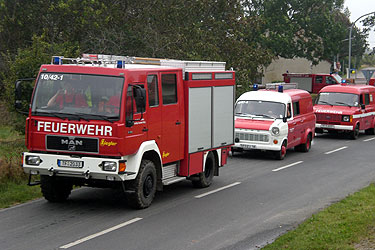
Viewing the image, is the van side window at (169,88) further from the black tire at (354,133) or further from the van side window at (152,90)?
the black tire at (354,133)

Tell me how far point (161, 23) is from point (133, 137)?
2430cm

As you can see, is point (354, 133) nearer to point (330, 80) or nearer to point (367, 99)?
point (367, 99)

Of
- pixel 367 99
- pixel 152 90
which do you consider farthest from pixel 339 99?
pixel 152 90

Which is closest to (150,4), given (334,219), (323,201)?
(323,201)

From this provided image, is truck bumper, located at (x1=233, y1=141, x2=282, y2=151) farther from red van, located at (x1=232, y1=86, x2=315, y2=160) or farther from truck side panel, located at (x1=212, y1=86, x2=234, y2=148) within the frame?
truck side panel, located at (x1=212, y1=86, x2=234, y2=148)

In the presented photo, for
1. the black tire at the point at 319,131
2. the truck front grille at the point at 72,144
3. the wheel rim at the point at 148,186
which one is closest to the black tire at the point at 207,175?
the wheel rim at the point at 148,186

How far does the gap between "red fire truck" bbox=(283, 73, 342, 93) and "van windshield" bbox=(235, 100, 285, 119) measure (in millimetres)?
40850

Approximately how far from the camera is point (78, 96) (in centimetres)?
1168

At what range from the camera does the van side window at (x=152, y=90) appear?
12424 mm

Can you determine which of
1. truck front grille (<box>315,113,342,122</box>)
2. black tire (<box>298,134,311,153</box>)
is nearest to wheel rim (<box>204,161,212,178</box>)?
black tire (<box>298,134,311,153</box>)

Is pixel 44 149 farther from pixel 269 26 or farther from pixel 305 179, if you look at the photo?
pixel 269 26

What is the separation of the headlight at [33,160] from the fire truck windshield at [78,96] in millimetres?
768

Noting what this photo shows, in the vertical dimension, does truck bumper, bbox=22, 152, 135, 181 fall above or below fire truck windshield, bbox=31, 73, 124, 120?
below

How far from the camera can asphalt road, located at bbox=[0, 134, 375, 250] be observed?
392 inches
